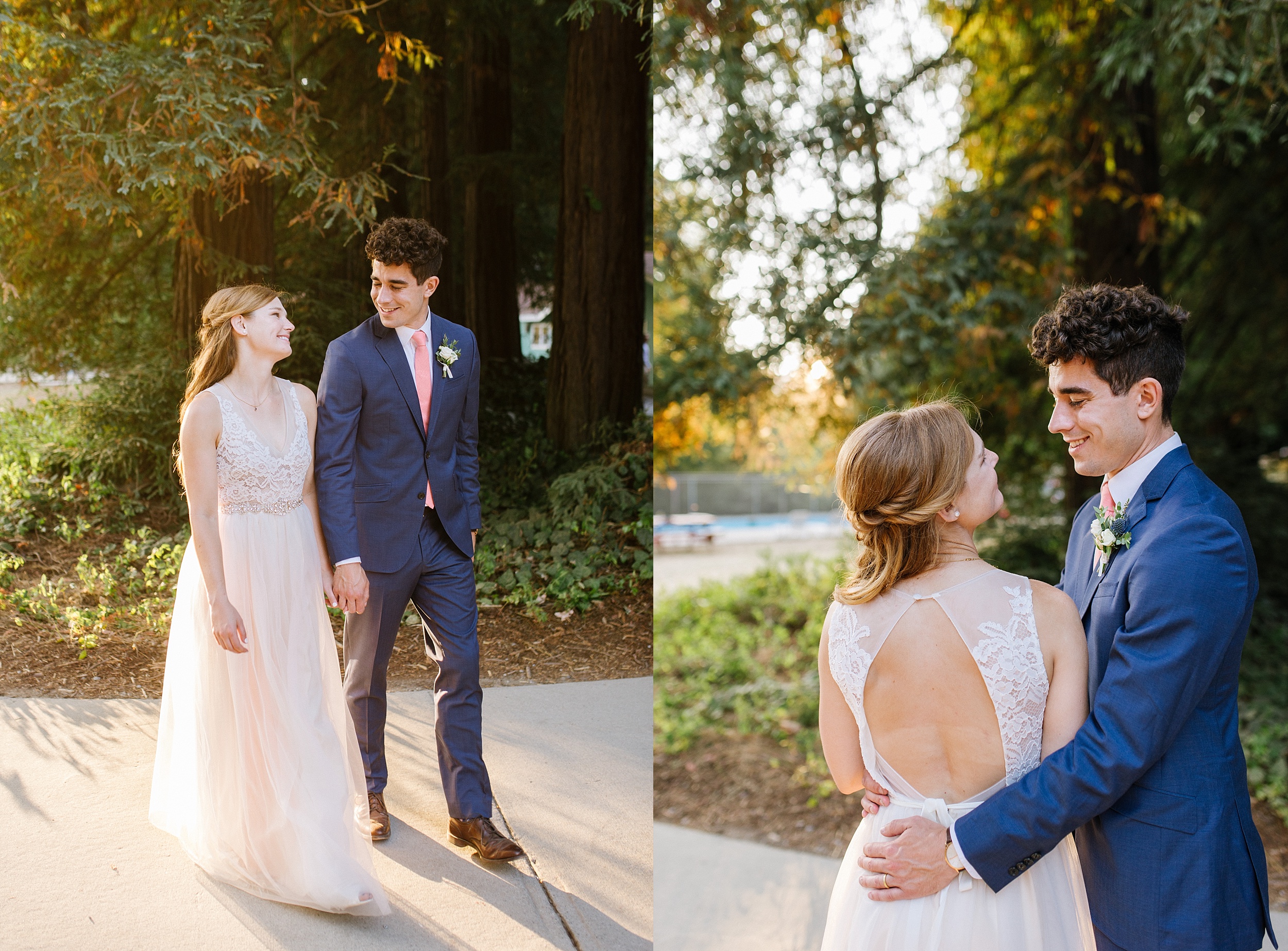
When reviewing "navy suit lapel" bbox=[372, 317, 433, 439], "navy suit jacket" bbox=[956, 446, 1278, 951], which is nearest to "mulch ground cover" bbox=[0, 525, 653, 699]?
"navy suit lapel" bbox=[372, 317, 433, 439]

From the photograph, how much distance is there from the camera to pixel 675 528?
A: 1306 cm

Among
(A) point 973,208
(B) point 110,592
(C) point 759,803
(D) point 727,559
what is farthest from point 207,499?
(D) point 727,559

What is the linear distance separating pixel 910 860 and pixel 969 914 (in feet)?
0.45

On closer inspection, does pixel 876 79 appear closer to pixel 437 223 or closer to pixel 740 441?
pixel 740 441

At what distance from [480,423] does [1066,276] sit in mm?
3817

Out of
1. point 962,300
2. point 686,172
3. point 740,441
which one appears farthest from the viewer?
point 740,441

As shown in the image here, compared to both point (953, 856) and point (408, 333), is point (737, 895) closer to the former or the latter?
point (953, 856)

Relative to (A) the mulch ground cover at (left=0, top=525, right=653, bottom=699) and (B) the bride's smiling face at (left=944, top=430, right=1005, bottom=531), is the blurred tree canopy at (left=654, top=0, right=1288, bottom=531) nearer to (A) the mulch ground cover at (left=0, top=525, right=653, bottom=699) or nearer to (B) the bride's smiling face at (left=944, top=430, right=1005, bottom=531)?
(A) the mulch ground cover at (left=0, top=525, right=653, bottom=699)

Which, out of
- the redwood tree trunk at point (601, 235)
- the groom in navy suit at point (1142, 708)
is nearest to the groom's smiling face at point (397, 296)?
the redwood tree trunk at point (601, 235)

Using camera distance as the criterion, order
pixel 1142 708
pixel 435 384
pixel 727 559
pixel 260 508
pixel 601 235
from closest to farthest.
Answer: pixel 1142 708 < pixel 260 508 < pixel 435 384 < pixel 601 235 < pixel 727 559

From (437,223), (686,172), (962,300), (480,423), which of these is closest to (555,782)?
(480,423)

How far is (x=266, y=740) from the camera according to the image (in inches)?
94.5

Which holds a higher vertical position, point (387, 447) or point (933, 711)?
point (387, 447)

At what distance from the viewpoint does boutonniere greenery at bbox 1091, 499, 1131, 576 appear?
5.66 ft
